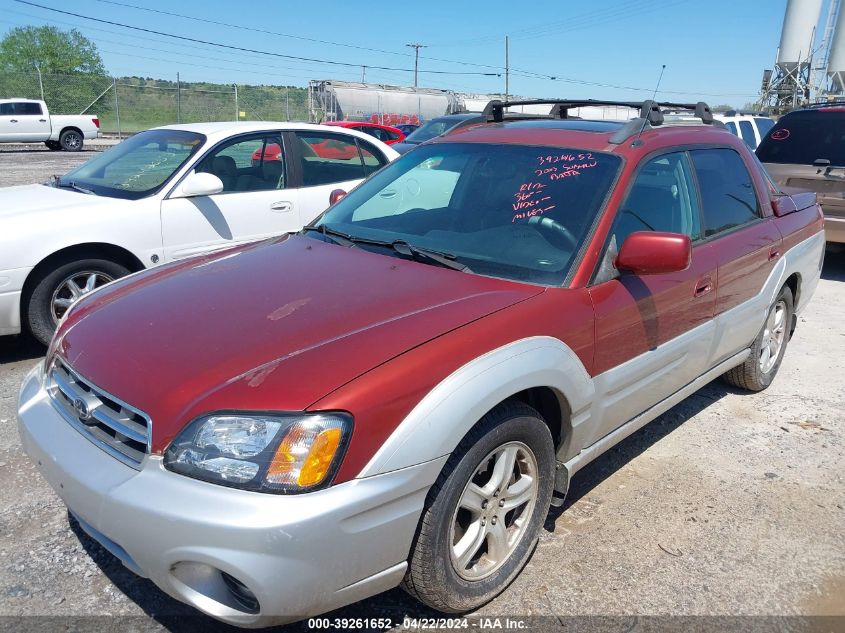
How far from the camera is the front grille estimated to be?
82.0 inches

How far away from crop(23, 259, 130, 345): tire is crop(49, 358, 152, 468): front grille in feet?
7.70

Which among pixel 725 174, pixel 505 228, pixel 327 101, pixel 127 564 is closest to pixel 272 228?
pixel 505 228

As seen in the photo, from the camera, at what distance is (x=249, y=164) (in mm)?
5730

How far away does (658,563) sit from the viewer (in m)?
2.83

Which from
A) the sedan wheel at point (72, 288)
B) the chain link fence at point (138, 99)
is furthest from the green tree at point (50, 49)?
the sedan wheel at point (72, 288)

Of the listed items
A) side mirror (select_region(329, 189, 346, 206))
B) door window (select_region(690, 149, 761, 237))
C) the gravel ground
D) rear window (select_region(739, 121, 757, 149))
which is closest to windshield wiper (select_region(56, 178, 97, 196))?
the gravel ground

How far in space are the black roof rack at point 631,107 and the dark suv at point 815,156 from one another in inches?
165

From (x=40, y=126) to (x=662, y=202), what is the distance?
2790cm

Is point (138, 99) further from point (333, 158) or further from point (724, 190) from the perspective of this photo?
point (724, 190)

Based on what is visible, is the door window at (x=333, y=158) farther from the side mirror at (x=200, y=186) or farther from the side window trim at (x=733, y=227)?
the side window trim at (x=733, y=227)

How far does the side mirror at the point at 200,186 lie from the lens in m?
5.16

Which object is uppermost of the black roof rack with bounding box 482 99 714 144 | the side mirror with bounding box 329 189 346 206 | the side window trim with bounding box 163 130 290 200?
the black roof rack with bounding box 482 99 714 144

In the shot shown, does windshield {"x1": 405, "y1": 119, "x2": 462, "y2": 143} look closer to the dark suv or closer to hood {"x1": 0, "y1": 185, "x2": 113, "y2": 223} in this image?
the dark suv

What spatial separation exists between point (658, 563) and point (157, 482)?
2.00 m
